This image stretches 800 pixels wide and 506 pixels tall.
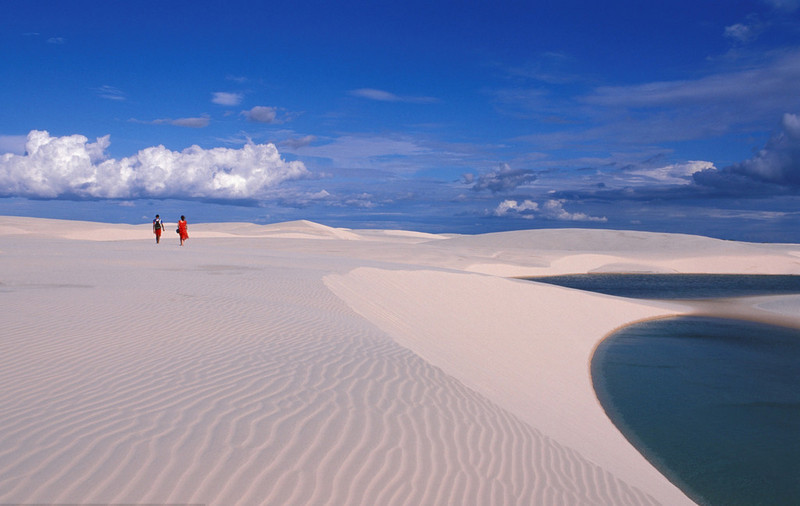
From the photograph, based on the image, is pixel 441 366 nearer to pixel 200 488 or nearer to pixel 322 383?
pixel 322 383

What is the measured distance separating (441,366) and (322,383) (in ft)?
8.85

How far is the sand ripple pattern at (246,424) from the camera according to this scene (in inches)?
148

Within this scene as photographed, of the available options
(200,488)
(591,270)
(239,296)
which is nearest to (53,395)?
(200,488)

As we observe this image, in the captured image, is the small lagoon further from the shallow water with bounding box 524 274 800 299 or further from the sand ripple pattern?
the shallow water with bounding box 524 274 800 299

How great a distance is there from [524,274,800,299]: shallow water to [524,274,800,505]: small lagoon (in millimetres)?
9255

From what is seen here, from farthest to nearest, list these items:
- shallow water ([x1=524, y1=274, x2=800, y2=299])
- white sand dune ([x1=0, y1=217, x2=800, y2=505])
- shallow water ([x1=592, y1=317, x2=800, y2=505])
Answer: shallow water ([x1=524, y1=274, x2=800, y2=299]), shallow water ([x1=592, y1=317, x2=800, y2=505]), white sand dune ([x1=0, y1=217, x2=800, y2=505])

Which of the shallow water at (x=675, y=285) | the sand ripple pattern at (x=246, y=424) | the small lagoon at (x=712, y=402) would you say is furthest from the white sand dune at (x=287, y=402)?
the shallow water at (x=675, y=285)

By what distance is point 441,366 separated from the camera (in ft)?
27.4

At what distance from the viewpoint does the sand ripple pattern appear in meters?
3.76

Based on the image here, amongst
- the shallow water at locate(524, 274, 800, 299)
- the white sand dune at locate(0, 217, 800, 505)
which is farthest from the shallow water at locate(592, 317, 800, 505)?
the shallow water at locate(524, 274, 800, 299)

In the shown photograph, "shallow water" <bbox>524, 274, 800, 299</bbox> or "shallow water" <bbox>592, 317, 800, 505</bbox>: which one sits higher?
"shallow water" <bbox>592, 317, 800, 505</bbox>

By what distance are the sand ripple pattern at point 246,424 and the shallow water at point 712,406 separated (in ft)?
7.05

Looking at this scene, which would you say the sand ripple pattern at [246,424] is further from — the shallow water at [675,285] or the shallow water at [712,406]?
the shallow water at [675,285]

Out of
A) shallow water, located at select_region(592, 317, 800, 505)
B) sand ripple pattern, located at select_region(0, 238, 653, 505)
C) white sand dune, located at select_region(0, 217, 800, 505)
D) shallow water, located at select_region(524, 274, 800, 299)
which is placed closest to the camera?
sand ripple pattern, located at select_region(0, 238, 653, 505)
